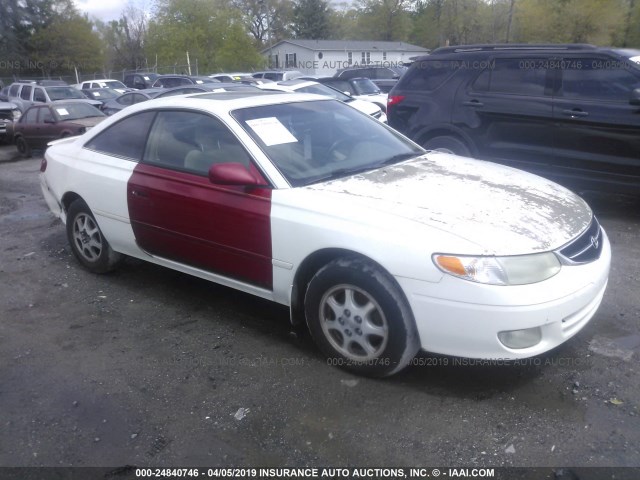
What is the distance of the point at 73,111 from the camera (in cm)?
1390

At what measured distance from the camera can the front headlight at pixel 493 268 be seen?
119 inches

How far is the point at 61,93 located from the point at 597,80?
18.1 metres

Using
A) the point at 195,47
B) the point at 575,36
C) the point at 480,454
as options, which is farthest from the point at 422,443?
the point at 575,36

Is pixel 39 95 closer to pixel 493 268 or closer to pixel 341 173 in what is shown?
pixel 341 173

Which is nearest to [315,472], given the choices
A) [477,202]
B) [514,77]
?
[477,202]

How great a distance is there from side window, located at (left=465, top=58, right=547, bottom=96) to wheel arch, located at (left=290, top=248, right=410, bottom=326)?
4188 millimetres

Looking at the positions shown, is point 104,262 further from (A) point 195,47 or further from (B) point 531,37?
(B) point 531,37

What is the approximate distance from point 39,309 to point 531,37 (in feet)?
184

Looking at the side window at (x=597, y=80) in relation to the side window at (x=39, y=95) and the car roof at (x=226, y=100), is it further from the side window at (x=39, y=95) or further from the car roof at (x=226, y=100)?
the side window at (x=39, y=95)

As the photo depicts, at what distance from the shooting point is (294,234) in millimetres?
3621

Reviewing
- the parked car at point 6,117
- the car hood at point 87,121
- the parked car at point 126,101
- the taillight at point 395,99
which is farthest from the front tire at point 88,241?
the parked car at point 126,101

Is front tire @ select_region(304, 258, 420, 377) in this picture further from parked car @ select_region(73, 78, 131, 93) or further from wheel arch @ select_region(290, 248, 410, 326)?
parked car @ select_region(73, 78, 131, 93)

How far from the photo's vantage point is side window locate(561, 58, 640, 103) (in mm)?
6086

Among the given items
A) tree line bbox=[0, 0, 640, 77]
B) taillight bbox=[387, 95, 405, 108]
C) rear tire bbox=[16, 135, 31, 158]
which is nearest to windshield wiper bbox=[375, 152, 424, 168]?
taillight bbox=[387, 95, 405, 108]
